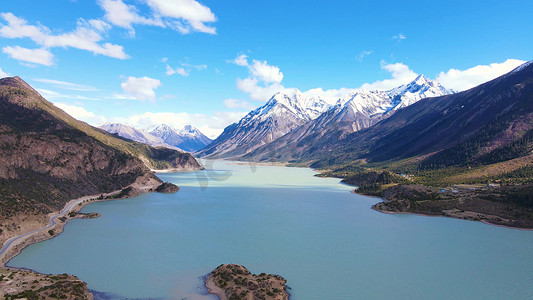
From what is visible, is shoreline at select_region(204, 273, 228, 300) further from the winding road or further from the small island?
the winding road

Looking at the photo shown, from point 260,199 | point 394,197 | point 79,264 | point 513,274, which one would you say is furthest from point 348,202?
point 79,264

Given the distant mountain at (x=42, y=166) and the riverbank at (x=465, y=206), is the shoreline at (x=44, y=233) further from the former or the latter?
the riverbank at (x=465, y=206)

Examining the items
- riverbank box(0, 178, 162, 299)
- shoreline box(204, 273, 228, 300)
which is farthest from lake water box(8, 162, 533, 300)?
riverbank box(0, 178, 162, 299)

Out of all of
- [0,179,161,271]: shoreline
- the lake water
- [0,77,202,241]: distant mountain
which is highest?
[0,77,202,241]: distant mountain

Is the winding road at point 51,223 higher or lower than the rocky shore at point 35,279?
higher

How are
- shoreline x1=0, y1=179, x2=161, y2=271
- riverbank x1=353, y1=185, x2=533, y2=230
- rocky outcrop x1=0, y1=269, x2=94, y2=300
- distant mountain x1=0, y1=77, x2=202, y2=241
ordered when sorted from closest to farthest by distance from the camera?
rocky outcrop x1=0, y1=269, x2=94, y2=300
shoreline x1=0, y1=179, x2=161, y2=271
distant mountain x1=0, y1=77, x2=202, y2=241
riverbank x1=353, y1=185, x2=533, y2=230

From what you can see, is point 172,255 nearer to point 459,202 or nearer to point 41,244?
point 41,244

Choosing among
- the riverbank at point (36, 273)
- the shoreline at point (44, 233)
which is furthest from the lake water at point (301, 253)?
the riverbank at point (36, 273)
